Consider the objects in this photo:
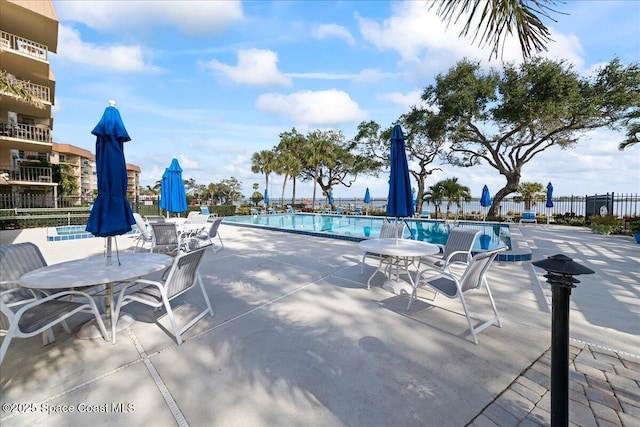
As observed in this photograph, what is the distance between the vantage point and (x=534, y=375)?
2.04 metres

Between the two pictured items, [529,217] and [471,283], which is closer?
[471,283]

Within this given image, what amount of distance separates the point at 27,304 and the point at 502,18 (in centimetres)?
410

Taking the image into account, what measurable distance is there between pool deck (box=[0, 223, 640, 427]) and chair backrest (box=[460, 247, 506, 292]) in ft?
1.41

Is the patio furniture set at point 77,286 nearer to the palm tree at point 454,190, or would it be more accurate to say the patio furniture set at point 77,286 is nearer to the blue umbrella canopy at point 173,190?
the blue umbrella canopy at point 173,190

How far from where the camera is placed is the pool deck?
5.57 ft

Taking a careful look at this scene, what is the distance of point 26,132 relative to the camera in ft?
46.8

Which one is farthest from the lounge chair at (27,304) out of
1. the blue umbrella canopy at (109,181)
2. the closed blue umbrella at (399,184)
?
the closed blue umbrella at (399,184)

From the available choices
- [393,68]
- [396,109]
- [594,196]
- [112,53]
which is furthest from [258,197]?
[594,196]

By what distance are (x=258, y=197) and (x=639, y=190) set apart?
26.8 m

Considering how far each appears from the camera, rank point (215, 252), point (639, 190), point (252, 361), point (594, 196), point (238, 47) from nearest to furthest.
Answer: point (252, 361) → point (215, 252) → point (238, 47) → point (639, 190) → point (594, 196)

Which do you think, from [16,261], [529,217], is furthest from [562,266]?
[529,217]

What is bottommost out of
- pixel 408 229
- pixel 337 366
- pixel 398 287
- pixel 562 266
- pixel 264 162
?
pixel 337 366

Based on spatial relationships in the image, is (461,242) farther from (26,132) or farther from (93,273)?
(26,132)

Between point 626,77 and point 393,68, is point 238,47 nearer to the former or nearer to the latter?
point 393,68
